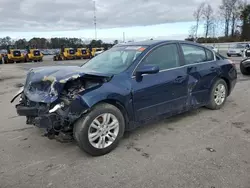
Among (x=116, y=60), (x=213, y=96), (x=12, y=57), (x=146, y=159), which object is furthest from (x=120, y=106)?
(x=12, y=57)

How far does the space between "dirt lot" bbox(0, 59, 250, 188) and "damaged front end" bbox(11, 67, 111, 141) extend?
0.49 metres

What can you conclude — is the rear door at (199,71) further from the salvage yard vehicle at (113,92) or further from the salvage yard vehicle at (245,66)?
the salvage yard vehicle at (245,66)

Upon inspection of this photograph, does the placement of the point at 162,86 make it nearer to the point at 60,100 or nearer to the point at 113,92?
the point at 113,92

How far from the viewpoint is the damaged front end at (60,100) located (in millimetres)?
3160

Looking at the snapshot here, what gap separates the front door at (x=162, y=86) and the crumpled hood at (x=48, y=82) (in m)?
0.60

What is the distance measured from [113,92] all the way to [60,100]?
73cm

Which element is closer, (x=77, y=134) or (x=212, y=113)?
(x=77, y=134)

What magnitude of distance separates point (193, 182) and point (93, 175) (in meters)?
1.17

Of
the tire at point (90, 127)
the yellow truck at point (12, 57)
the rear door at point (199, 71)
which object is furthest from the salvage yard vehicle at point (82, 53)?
the tire at point (90, 127)

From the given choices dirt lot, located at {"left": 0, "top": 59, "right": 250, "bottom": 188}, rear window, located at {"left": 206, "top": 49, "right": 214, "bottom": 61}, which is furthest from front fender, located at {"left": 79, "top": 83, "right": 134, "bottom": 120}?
rear window, located at {"left": 206, "top": 49, "right": 214, "bottom": 61}

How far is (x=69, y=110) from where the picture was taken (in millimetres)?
3162

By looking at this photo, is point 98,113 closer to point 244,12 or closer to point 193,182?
point 193,182

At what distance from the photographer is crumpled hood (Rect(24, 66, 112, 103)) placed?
127 inches

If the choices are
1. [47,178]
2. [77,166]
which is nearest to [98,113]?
[77,166]
